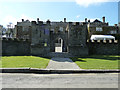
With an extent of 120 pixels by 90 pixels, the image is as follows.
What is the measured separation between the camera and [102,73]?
300 inches

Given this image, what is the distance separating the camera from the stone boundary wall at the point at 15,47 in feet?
65.8

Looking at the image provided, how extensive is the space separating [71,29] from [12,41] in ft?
35.7

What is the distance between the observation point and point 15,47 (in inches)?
798

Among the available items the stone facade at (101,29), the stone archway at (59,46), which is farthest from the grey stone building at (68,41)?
the stone facade at (101,29)

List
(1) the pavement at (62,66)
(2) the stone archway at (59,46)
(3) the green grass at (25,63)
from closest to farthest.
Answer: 1. (1) the pavement at (62,66)
2. (3) the green grass at (25,63)
3. (2) the stone archway at (59,46)

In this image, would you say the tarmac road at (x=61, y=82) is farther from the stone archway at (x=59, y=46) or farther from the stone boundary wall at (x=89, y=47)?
the stone archway at (x=59, y=46)

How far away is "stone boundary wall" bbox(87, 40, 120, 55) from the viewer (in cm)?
1947

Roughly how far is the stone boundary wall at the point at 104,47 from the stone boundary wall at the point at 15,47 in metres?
11.2

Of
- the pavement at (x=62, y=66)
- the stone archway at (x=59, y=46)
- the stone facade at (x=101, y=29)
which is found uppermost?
the stone facade at (x=101, y=29)

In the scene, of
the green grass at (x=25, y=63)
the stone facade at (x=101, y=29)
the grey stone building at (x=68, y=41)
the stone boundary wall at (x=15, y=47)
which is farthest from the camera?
the stone facade at (x=101, y=29)

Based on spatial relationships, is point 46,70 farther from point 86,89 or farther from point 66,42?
point 66,42

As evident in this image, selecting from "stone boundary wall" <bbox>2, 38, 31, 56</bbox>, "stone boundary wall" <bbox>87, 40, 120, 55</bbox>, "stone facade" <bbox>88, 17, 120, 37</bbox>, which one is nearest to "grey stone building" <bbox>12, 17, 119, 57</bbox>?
"stone boundary wall" <bbox>87, 40, 120, 55</bbox>

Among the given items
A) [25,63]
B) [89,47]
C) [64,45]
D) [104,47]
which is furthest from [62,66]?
[104,47]

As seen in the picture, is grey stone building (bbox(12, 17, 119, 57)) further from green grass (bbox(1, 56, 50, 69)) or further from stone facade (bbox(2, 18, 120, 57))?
green grass (bbox(1, 56, 50, 69))
